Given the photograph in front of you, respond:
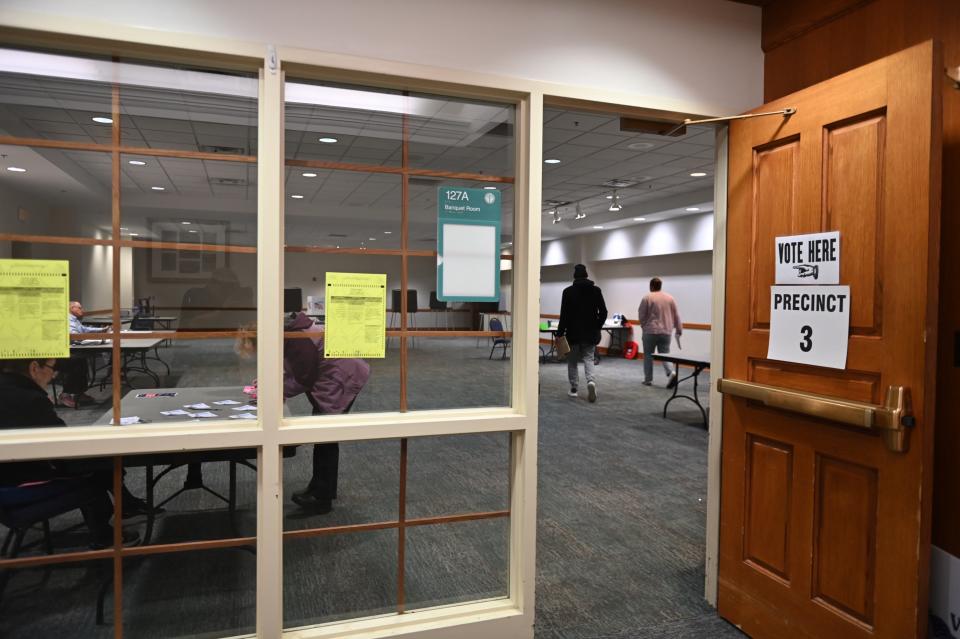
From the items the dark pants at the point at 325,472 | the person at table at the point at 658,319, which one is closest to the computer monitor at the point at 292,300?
the dark pants at the point at 325,472

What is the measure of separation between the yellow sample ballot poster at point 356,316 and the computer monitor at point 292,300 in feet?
0.32

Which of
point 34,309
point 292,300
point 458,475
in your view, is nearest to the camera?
point 34,309

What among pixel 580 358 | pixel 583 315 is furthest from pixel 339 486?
pixel 580 358

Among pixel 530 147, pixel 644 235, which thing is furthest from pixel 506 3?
pixel 644 235

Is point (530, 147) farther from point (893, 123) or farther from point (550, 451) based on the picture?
point (550, 451)

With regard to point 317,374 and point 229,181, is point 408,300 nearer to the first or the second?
point 317,374

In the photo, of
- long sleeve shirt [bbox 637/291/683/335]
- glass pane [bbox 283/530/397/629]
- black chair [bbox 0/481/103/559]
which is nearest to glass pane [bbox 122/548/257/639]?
glass pane [bbox 283/530/397/629]

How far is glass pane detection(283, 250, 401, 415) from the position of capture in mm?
2053

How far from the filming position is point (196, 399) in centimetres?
208

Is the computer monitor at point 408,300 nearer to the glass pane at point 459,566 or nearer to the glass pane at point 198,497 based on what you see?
the glass pane at point 198,497

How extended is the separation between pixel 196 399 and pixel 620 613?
1891 millimetres

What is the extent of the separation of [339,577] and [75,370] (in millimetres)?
1295

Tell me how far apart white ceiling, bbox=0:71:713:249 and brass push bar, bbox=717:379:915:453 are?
3.76 ft

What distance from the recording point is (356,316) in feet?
6.91
